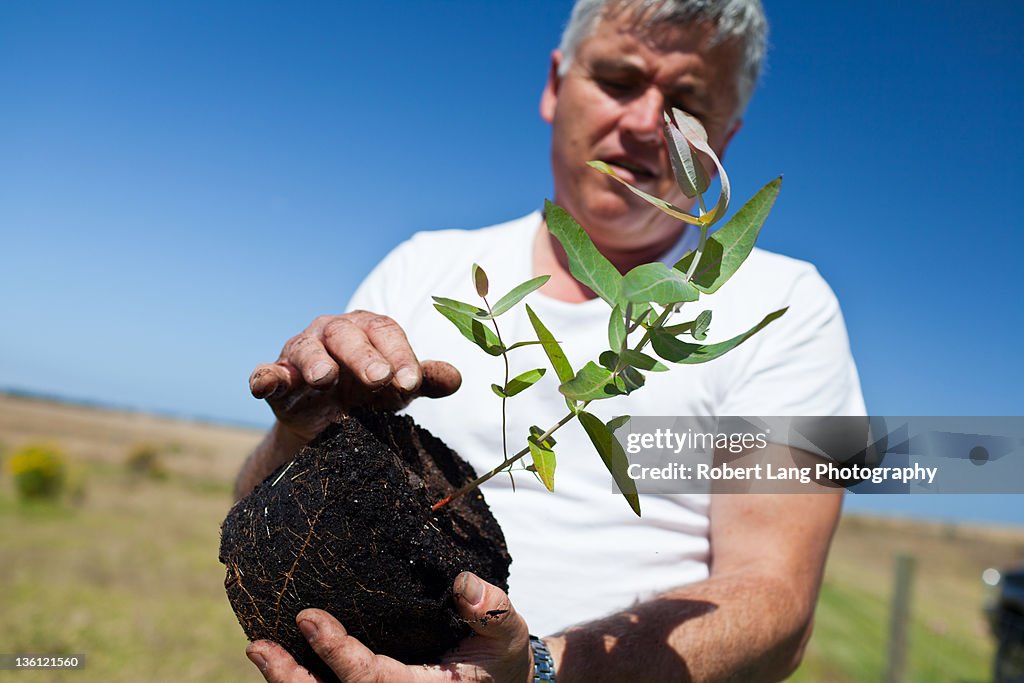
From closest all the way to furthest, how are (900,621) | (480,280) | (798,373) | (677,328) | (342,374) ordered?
(677,328), (480,280), (342,374), (798,373), (900,621)

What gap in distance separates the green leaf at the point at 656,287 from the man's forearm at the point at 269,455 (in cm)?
93

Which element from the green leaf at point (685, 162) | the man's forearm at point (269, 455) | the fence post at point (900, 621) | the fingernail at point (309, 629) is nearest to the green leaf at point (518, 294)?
the green leaf at point (685, 162)

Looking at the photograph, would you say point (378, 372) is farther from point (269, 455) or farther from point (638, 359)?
point (269, 455)

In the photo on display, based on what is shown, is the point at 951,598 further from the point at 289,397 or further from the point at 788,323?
the point at 289,397

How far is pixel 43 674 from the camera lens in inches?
216

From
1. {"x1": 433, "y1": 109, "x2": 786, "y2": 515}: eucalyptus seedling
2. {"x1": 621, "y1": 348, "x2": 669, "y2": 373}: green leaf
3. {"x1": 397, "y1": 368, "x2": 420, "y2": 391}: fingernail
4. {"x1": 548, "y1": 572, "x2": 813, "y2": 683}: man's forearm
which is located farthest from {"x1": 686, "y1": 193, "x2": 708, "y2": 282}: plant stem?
{"x1": 548, "y1": 572, "x2": 813, "y2": 683}: man's forearm

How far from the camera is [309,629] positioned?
3.86ft

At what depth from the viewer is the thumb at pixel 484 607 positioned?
1122mm

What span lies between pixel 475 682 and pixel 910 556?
5.15 meters

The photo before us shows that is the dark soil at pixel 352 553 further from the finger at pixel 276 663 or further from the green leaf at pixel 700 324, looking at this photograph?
the green leaf at pixel 700 324

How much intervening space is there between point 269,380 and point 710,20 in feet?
4.88

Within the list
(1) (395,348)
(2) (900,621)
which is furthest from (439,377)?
(2) (900,621)

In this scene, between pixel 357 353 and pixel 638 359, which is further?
pixel 357 353

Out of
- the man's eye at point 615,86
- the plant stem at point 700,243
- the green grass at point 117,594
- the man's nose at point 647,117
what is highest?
the man's eye at point 615,86
